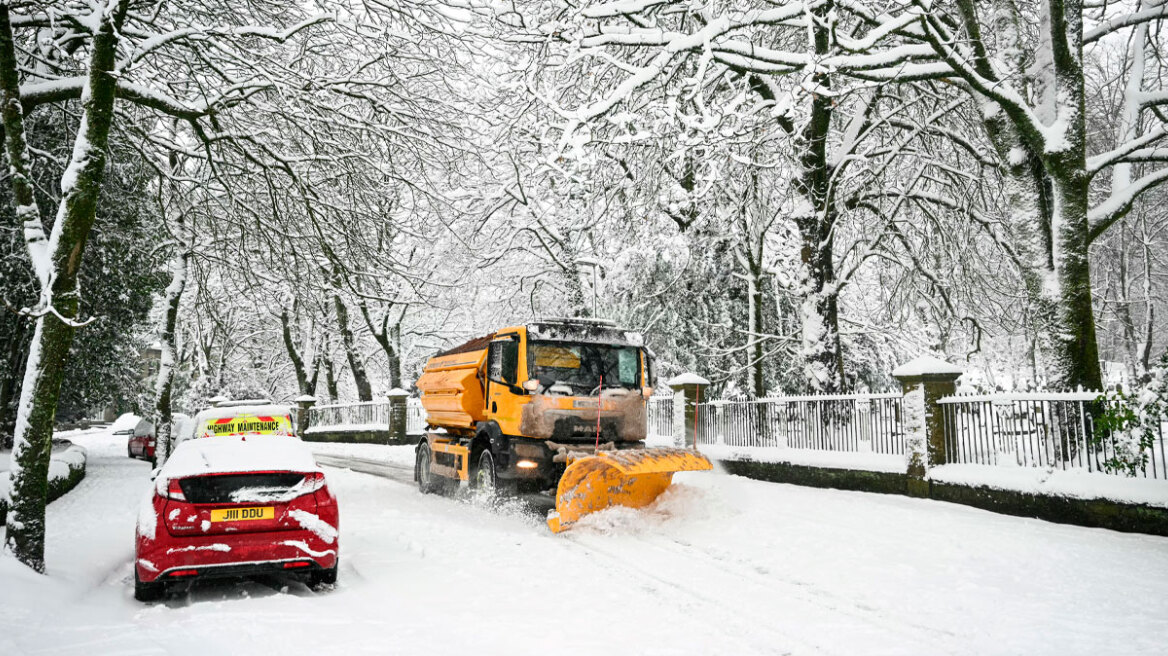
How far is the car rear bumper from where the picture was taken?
571 centimetres

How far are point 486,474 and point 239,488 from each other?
5.09m

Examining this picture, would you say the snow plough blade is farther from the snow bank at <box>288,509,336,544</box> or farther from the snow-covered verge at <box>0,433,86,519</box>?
the snow-covered verge at <box>0,433,86,519</box>

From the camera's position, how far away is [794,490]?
39.6 ft

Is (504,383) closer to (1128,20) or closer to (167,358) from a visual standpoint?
(167,358)

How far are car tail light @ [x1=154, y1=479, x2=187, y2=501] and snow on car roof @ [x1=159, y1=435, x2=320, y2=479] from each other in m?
0.04

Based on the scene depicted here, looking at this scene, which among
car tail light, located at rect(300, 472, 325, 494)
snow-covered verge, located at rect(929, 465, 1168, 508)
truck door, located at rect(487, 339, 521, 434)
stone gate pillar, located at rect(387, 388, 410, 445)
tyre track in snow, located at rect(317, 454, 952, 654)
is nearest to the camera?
tyre track in snow, located at rect(317, 454, 952, 654)

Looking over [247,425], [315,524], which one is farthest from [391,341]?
[315,524]

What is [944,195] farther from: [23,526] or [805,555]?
[23,526]

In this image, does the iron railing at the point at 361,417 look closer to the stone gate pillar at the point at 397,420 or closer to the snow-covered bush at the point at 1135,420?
the stone gate pillar at the point at 397,420

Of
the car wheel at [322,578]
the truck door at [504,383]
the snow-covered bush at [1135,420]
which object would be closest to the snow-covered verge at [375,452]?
the truck door at [504,383]

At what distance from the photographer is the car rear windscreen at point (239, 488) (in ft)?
19.3

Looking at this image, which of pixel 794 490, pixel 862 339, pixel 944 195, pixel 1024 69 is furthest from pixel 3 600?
pixel 862 339

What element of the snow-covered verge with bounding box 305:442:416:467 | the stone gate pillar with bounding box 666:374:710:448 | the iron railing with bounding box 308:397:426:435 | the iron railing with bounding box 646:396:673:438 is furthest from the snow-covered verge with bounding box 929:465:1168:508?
the iron railing with bounding box 308:397:426:435

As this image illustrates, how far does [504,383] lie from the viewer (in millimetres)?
10469
